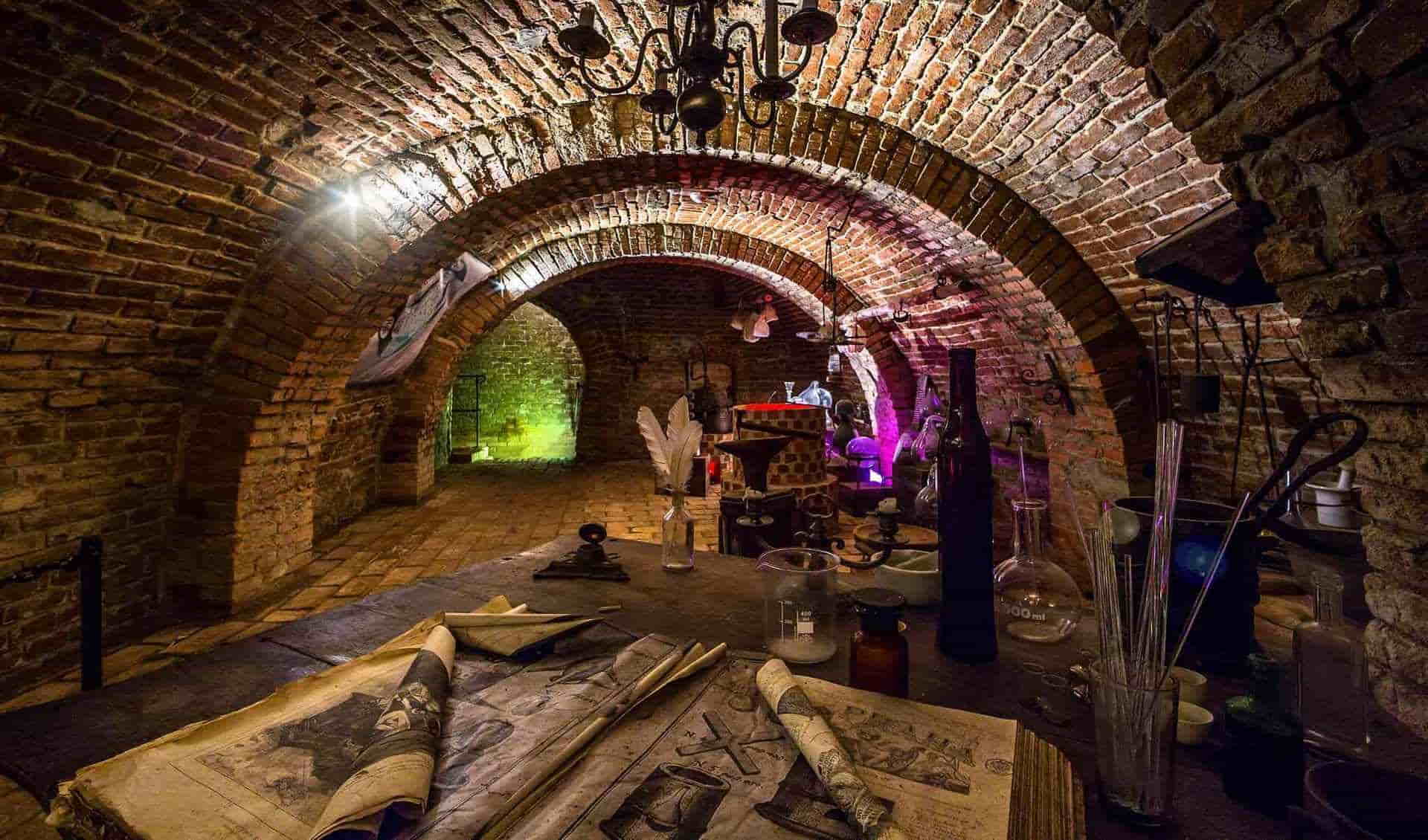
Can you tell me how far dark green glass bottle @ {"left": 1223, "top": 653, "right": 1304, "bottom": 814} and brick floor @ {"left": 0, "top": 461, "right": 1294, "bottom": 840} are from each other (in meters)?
0.82

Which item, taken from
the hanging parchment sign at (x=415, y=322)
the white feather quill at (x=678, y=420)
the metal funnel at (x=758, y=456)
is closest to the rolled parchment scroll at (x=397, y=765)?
the white feather quill at (x=678, y=420)

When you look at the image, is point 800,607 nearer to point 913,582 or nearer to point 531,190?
point 913,582

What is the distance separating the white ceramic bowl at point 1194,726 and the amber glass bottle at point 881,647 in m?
0.47

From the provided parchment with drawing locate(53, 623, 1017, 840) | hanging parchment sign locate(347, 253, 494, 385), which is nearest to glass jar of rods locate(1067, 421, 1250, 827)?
parchment with drawing locate(53, 623, 1017, 840)

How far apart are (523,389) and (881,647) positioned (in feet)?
43.9

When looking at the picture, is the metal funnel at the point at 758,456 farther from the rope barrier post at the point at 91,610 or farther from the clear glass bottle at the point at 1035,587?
the rope barrier post at the point at 91,610

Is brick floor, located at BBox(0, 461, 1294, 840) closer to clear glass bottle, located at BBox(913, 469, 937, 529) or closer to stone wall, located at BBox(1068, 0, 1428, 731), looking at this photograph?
stone wall, located at BBox(1068, 0, 1428, 731)

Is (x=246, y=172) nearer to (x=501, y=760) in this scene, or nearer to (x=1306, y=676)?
(x=501, y=760)

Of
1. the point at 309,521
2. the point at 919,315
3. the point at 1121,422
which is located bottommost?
the point at 309,521

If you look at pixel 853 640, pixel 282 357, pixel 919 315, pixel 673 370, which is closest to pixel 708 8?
pixel 853 640

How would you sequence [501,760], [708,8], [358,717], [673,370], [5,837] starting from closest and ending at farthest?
1. [501,760]
2. [358,717]
3. [708,8]
4. [5,837]
5. [673,370]

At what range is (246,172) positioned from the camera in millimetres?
2896

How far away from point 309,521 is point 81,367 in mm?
1876

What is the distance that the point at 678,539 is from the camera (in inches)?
83.4
